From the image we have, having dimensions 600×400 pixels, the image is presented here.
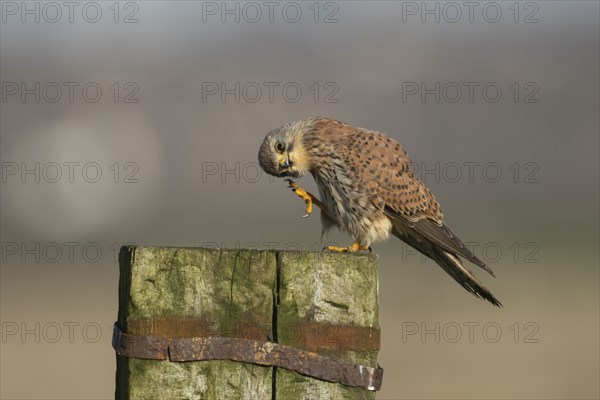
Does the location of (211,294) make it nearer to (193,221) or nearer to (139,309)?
(139,309)

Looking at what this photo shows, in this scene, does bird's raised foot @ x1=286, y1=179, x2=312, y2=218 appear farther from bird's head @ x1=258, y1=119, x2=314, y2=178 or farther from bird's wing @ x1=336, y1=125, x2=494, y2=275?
bird's wing @ x1=336, y1=125, x2=494, y2=275

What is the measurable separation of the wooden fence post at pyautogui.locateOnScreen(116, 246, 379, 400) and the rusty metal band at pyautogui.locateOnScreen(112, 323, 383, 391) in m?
0.02

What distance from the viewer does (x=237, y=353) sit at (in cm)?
344

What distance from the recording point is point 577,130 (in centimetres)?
6344

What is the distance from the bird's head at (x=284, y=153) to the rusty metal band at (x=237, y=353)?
126 inches

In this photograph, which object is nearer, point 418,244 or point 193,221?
point 418,244

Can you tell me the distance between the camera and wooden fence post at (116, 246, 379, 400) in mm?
3451

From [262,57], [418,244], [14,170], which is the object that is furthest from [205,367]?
[262,57]

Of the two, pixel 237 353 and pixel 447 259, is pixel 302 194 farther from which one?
pixel 237 353

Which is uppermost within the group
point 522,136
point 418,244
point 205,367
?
point 522,136

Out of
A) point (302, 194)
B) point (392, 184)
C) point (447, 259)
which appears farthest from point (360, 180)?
point (447, 259)

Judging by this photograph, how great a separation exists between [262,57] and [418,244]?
2947 inches

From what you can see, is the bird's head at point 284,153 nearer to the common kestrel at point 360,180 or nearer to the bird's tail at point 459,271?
the common kestrel at point 360,180

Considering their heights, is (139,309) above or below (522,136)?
below
